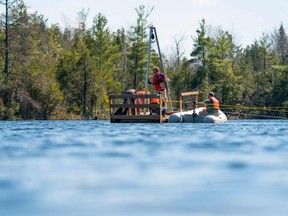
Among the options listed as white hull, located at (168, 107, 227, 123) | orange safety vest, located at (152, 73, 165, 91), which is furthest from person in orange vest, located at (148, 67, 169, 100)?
white hull, located at (168, 107, 227, 123)

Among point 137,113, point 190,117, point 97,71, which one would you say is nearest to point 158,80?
point 137,113

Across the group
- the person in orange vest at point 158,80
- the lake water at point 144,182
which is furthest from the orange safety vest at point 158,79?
the lake water at point 144,182

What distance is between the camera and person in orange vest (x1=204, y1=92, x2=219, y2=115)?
2547 cm

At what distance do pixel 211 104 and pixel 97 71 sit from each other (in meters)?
34.6

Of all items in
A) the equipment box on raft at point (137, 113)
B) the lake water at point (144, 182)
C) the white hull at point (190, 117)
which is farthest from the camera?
the equipment box on raft at point (137, 113)

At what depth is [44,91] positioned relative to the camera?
5247 cm

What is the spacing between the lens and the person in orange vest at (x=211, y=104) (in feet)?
83.6

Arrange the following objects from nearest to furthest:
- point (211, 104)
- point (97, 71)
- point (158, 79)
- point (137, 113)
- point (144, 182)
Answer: point (144, 182), point (211, 104), point (158, 79), point (137, 113), point (97, 71)

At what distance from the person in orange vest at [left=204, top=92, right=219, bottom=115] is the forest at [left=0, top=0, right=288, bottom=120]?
2232cm

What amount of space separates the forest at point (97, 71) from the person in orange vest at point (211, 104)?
22.3m

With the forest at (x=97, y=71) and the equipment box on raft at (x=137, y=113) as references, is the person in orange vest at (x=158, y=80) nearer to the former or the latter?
the equipment box on raft at (x=137, y=113)

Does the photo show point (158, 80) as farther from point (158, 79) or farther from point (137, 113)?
point (137, 113)

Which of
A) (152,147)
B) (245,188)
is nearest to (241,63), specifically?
(152,147)

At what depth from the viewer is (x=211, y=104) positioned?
84.1 ft
